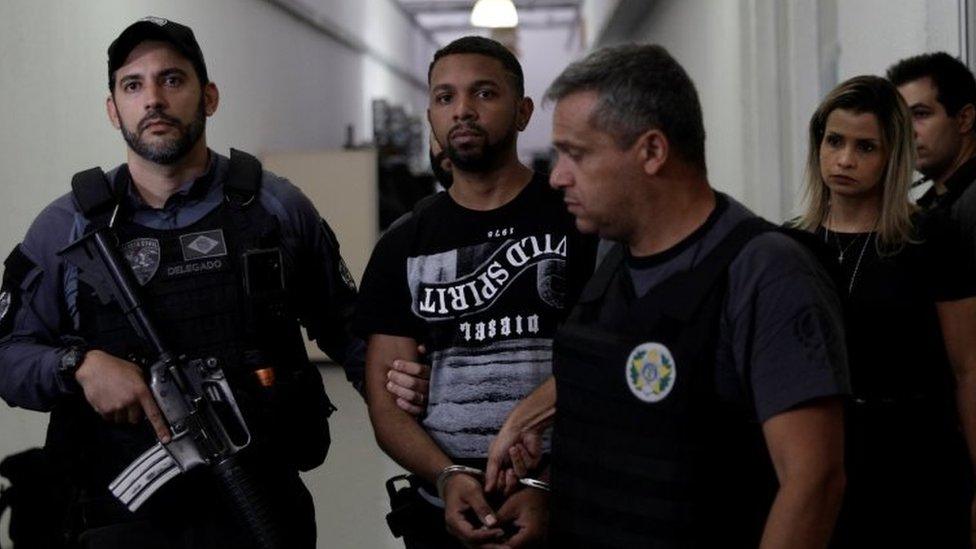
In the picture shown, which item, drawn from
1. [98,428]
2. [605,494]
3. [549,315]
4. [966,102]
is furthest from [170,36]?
[966,102]

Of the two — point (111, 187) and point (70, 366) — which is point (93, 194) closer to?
point (111, 187)

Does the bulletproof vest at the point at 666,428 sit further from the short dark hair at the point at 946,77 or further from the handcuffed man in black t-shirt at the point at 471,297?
the short dark hair at the point at 946,77

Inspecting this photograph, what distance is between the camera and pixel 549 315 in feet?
6.20

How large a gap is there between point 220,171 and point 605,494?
1.04 metres

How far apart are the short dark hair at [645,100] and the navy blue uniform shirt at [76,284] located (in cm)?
85

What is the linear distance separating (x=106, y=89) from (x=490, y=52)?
372 cm

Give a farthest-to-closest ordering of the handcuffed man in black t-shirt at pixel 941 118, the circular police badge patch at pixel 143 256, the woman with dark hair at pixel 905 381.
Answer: the handcuffed man in black t-shirt at pixel 941 118
the circular police badge patch at pixel 143 256
the woman with dark hair at pixel 905 381

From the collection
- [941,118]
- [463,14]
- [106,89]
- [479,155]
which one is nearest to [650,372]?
[479,155]

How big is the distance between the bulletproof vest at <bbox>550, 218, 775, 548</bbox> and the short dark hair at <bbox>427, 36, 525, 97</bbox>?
0.60 metres

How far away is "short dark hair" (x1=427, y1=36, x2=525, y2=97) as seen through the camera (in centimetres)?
201

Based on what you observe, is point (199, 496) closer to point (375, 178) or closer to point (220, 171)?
point (220, 171)

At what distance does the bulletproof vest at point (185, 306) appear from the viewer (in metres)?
2.05

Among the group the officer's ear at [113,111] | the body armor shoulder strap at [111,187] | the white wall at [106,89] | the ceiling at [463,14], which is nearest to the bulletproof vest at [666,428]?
the body armor shoulder strap at [111,187]

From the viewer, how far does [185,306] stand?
207cm
